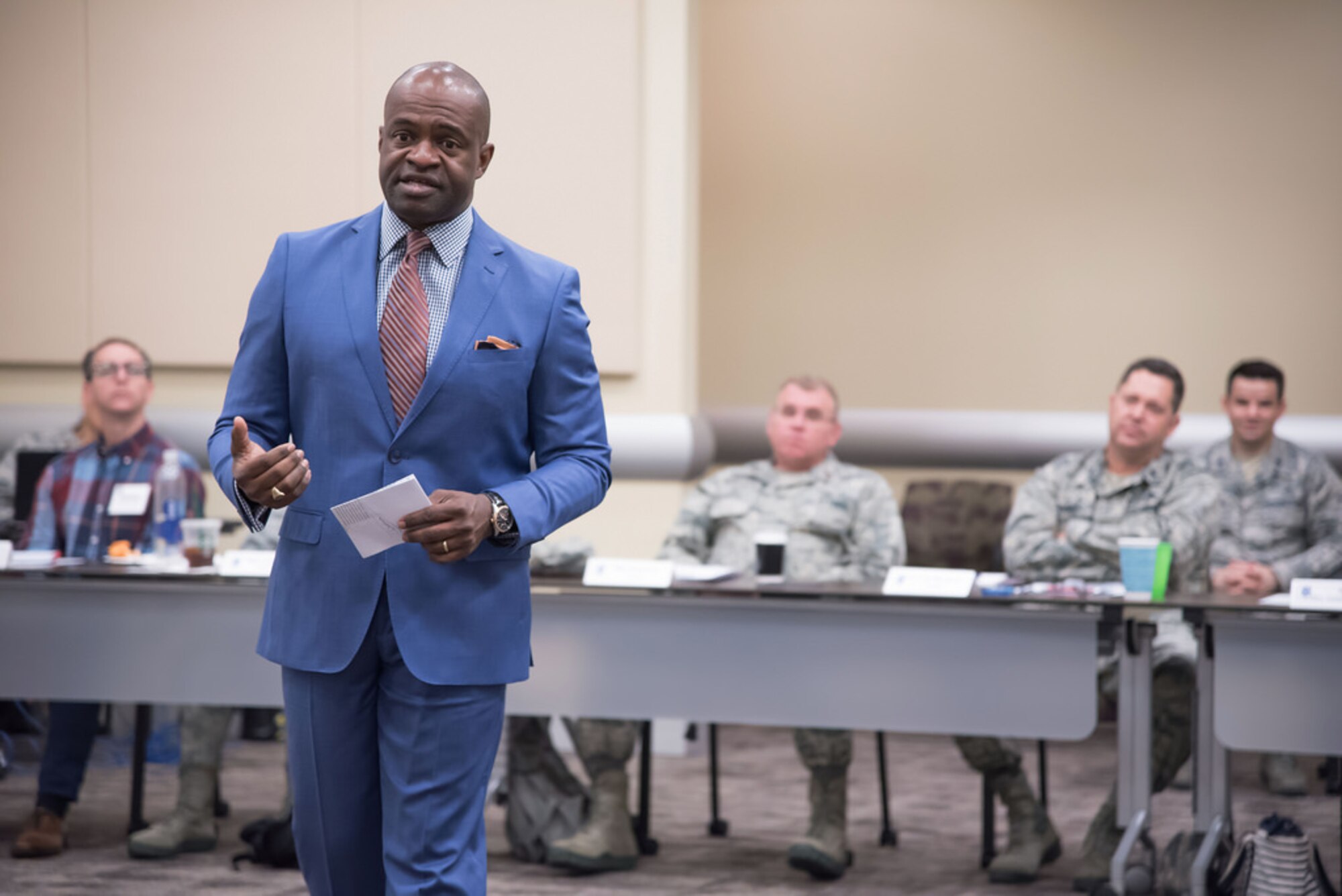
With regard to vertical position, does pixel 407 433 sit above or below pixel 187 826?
above

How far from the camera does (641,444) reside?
16.7 ft

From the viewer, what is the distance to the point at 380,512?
169 cm

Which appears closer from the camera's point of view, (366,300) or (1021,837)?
(366,300)

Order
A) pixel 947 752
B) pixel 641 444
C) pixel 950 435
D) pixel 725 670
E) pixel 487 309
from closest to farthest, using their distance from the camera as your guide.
Result: pixel 487 309
pixel 725 670
pixel 641 444
pixel 947 752
pixel 950 435

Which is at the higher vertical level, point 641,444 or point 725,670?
point 641,444

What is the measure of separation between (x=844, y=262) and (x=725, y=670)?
11.2ft

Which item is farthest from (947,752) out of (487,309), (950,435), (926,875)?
(487,309)

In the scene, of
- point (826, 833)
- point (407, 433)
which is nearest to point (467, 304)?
point (407, 433)

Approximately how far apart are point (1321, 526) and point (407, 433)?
12.6ft

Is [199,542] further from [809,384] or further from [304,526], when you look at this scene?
[304,526]

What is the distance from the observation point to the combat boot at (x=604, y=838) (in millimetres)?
3650

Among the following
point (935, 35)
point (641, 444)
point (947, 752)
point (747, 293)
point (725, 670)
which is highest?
point (935, 35)

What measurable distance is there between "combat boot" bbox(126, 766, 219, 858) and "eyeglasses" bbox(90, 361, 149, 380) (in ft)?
3.96

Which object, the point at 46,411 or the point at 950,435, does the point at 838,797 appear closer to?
the point at 950,435
